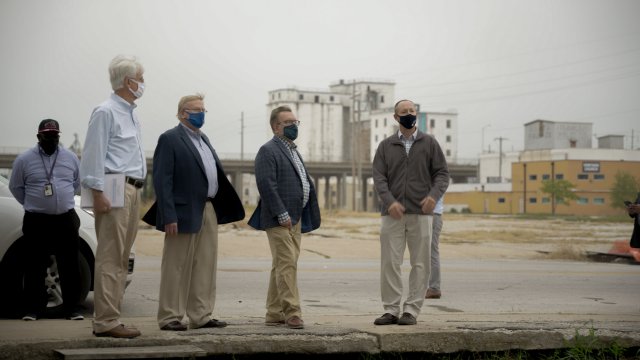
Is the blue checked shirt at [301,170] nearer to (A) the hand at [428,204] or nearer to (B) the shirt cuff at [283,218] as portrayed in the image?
(B) the shirt cuff at [283,218]

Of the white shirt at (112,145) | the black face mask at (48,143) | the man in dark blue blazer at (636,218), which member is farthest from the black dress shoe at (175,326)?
the man in dark blue blazer at (636,218)

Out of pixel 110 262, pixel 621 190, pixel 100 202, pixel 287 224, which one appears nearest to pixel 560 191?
pixel 621 190

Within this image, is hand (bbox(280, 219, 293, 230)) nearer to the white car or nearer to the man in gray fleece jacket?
the man in gray fleece jacket

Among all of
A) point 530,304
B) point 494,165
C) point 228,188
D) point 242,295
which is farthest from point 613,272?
point 494,165

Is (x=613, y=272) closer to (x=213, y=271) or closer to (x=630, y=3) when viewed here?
(x=630, y=3)

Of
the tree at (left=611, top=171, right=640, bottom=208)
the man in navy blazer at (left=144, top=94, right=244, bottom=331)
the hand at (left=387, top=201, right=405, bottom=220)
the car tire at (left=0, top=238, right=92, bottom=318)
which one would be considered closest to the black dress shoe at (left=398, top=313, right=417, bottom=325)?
the hand at (left=387, top=201, right=405, bottom=220)

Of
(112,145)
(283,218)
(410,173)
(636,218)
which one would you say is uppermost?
(112,145)

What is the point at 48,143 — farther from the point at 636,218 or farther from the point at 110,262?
→ the point at 636,218

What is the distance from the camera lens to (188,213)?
8.05 meters

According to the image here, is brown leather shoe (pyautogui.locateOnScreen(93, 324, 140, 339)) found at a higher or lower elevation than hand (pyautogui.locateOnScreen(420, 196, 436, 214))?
lower

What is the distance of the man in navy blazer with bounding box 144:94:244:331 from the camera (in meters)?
8.02

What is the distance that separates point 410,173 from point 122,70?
9.65 feet

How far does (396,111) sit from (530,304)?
437 centimetres

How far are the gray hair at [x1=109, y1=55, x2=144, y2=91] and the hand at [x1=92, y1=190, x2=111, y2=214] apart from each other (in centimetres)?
94
